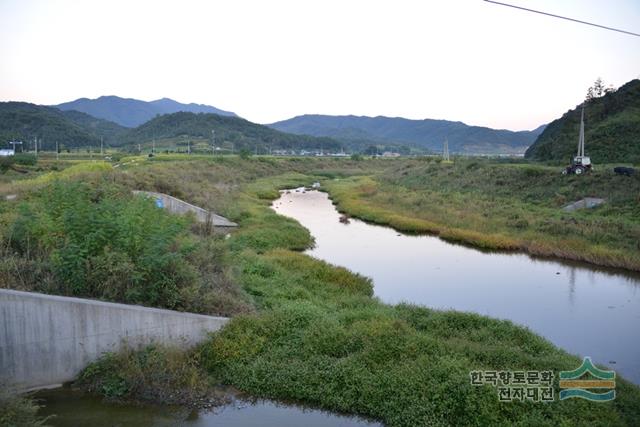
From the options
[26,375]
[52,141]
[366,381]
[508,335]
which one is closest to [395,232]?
[508,335]

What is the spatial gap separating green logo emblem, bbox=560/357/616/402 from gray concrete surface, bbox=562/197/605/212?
24628mm

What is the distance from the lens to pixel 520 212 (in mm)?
29797

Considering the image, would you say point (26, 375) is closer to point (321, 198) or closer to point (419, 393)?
point (419, 393)

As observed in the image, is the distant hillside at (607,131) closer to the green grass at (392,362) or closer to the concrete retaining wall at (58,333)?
the green grass at (392,362)

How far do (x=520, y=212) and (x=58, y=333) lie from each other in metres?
27.3

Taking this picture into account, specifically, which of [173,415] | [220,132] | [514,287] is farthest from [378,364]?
[220,132]

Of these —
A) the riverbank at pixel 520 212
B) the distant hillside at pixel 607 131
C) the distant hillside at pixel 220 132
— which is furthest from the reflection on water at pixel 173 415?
the distant hillside at pixel 220 132

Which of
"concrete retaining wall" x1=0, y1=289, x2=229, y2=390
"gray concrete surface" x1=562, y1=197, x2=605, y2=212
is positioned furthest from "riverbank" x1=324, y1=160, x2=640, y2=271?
"concrete retaining wall" x1=0, y1=289, x2=229, y2=390

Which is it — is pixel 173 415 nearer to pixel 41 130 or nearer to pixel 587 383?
pixel 587 383

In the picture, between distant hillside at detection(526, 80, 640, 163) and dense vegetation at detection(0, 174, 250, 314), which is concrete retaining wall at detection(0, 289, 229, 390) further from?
distant hillside at detection(526, 80, 640, 163)

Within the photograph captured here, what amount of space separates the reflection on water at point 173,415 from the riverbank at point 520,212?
56.0 feet

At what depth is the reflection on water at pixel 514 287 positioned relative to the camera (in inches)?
497

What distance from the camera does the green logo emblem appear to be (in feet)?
25.8

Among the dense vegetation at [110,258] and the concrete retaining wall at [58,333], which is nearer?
the concrete retaining wall at [58,333]
